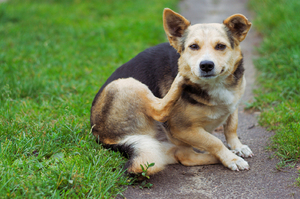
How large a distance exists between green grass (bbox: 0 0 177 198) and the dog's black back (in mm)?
863

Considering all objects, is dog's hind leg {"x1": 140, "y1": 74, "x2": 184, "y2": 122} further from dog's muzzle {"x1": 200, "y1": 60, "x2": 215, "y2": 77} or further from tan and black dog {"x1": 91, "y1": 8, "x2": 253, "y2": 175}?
dog's muzzle {"x1": 200, "y1": 60, "x2": 215, "y2": 77}

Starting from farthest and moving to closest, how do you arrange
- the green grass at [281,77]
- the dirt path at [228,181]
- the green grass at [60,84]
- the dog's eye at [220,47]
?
the green grass at [281,77]
the dog's eye at [220,47]
the dirt path at [228,181]
the green grass at [60,84]

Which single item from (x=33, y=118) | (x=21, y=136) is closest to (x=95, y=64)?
(x=33, y=118)

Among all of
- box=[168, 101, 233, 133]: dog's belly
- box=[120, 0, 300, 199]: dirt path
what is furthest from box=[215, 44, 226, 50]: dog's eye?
box=[120, 0, 300, 199]: dirt path

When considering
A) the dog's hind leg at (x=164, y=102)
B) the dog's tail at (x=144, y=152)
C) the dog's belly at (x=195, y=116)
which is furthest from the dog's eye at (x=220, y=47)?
the dog's tail at (x=144, y=152)

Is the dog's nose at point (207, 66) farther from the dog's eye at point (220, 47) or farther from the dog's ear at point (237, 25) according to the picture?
A: the dog's ear at point (237, 25)

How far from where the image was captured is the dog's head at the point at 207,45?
2.79 metres

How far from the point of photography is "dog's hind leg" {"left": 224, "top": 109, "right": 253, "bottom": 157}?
3.31 metres

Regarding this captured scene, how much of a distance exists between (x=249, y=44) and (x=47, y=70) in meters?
4.63

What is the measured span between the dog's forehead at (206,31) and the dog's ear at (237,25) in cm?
8

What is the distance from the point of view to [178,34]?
3172mm

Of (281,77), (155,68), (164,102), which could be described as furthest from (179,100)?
(281,77)

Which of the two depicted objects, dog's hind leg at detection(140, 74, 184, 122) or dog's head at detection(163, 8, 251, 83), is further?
dog's hind leg at detection(140, 74, 184, 122)

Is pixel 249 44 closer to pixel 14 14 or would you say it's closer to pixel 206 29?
pixel 206 29
